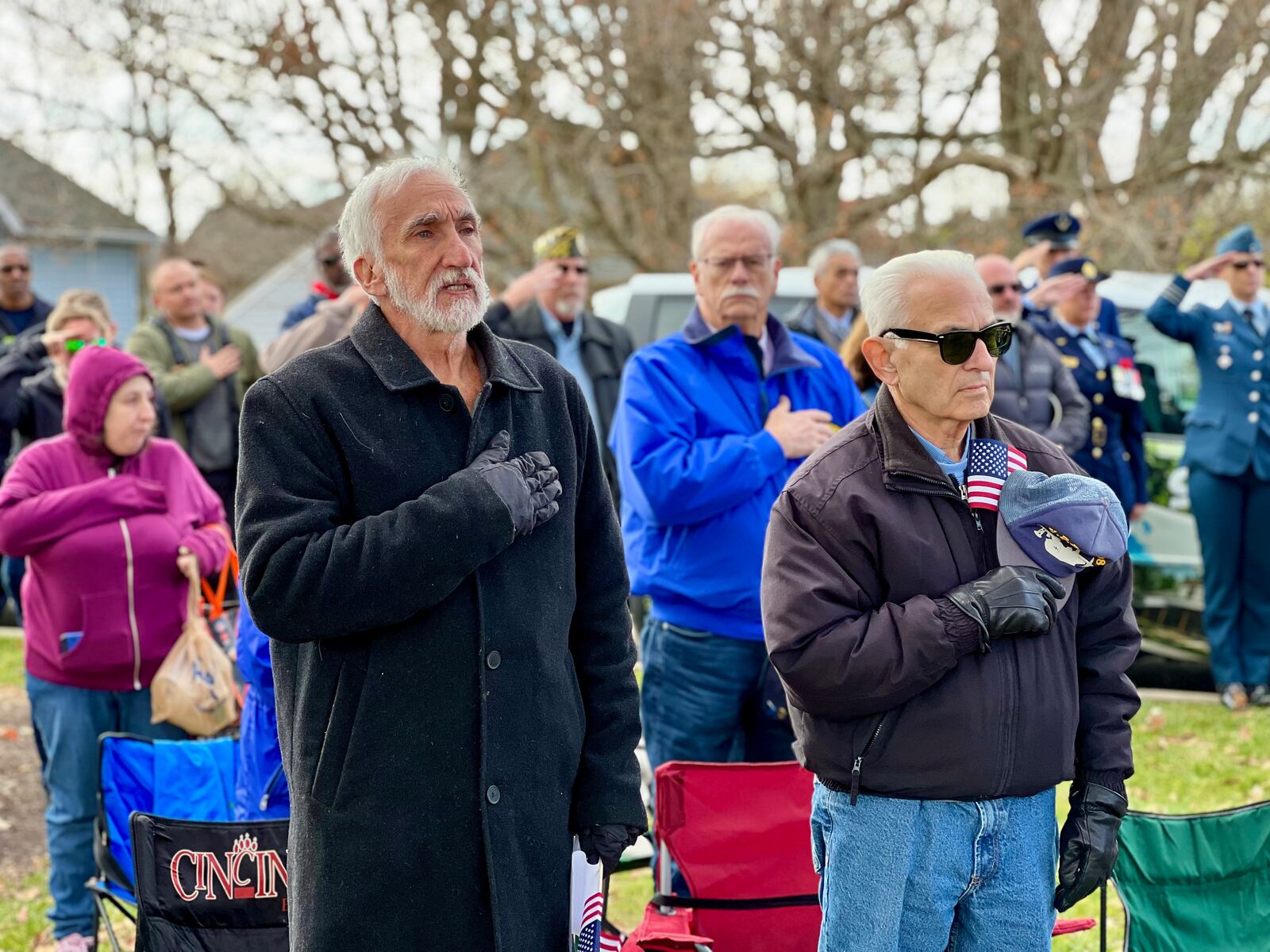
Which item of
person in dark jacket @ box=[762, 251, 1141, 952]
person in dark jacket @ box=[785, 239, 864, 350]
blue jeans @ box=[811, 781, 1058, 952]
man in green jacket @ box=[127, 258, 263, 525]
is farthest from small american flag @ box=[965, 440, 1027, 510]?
man in green jacket @ box=[127, 258, 263, 525]

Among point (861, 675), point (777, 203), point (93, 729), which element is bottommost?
point (93, 729)

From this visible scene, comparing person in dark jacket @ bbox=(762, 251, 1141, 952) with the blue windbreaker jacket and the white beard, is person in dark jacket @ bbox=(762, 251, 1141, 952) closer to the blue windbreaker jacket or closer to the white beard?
the white beard

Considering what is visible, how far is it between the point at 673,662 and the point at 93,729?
1972 millimetres

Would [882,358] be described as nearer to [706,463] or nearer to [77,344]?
[706,463]

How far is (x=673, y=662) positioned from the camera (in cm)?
385

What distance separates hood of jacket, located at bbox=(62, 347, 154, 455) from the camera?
4.37 metres

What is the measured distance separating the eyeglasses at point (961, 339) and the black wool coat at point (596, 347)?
3.61 meters

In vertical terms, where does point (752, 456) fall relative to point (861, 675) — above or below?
above

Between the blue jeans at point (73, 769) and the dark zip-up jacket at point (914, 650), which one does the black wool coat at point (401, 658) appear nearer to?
the dark zip-up jacket at point (914, 650)

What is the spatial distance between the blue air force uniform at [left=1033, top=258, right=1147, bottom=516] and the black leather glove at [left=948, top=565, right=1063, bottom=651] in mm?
4601

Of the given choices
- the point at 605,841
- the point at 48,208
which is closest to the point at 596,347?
the point at 605,841

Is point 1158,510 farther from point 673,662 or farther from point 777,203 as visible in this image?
point 777,203

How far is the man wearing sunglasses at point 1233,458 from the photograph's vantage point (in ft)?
22.3

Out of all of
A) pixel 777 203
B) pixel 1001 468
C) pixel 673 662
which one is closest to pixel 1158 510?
pixel 673 662
